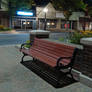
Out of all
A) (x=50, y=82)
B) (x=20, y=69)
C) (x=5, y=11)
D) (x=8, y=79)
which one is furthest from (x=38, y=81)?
(x=5, y=11)

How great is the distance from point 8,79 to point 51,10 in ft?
114

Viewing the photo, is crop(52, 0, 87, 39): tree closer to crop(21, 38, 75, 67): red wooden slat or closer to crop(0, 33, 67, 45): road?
crop(0, 33, 67, 45): road

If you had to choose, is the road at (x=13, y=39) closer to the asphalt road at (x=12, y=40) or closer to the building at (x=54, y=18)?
the asphalt road at (x=12, y=40)

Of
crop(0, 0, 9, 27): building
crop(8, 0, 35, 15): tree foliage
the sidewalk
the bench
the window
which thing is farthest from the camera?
the window


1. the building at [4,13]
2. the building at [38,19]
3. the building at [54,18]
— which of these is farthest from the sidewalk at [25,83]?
the building at [54,18]

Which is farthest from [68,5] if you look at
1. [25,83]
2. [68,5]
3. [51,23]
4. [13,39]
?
[25,83]

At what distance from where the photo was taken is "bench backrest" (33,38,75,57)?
4.44m

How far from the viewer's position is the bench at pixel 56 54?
164 inches

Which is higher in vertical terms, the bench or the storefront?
the storefront

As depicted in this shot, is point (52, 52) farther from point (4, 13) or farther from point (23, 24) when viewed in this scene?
point (23, 24)

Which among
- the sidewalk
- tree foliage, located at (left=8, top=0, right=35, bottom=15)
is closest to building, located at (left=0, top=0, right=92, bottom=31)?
tree foliage, located at (left=8, top=0, right=35, bottom=15)

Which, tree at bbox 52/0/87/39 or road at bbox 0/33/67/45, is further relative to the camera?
tree at bbox 52/0/87/39

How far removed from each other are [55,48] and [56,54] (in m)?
0.27

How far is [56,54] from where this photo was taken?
16.1 feet
